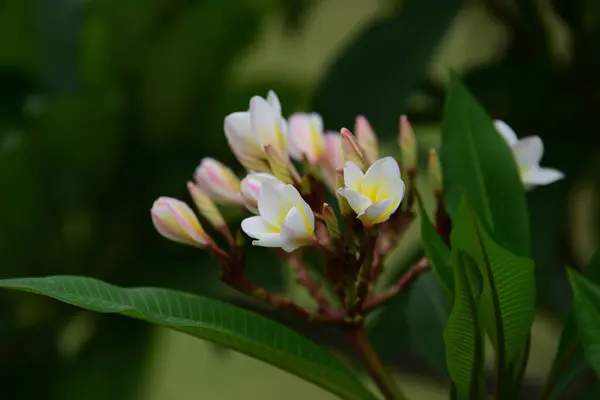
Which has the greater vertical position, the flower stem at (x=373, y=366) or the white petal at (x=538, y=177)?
the white petal at (x=538, y=177)

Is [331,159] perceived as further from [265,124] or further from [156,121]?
[156,121]

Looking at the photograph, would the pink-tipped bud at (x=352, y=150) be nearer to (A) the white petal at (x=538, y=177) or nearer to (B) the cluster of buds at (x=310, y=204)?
(B) the cluster of buds at (x=310, y=204)

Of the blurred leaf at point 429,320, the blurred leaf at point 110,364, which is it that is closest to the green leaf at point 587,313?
the blurred leaf at point 429,320

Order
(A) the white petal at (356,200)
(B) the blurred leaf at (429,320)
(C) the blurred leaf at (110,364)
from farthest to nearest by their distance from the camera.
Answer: (C) the blurred leaf at (110,364) < (B) the blurred leaf at (429,320) < (A) the white petal at (356,200)

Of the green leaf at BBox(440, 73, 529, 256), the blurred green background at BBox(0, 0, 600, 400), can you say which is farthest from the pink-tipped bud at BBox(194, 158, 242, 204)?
the blurred green background at BBox(0, 0, 600, 400)

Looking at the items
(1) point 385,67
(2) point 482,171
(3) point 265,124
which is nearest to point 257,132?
(3) point 265,124

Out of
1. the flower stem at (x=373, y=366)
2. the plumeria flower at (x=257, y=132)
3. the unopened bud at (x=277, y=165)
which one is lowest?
the flower stem at (x=373, y=366)

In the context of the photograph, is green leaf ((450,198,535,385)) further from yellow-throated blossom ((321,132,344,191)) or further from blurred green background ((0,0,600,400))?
blurred green background ((0,0,600,400))
